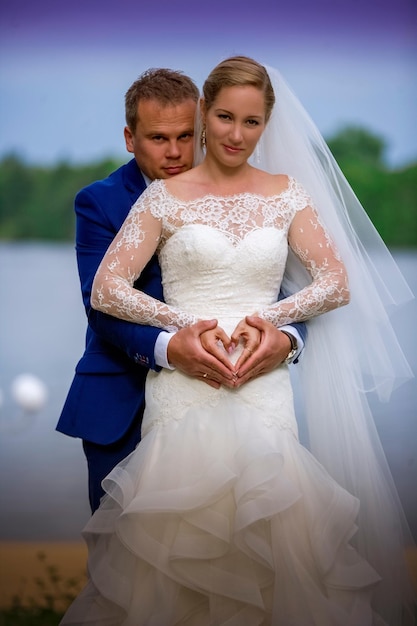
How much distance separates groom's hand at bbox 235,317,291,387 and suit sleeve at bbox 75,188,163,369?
0.25m

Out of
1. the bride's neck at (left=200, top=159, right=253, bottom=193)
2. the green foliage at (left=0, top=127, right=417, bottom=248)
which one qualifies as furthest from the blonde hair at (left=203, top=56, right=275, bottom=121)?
the green foliage at (left=0, top=127, right=417, bottom=248)

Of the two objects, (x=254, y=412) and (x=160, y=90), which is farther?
(x=160, y=90)

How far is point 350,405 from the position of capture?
9.40ft

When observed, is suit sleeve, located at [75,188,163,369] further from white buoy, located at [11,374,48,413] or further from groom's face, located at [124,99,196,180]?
white buoy, located at [11,374,48,413]

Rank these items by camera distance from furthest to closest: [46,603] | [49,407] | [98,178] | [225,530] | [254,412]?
1. [98,178]
2. [49,407]
3. [46,603]
4. [254,412]
5. [225,530]

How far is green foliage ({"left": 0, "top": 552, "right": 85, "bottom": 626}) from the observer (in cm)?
341

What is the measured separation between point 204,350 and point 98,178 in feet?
14.1

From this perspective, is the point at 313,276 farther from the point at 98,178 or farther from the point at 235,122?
the point at 98,178

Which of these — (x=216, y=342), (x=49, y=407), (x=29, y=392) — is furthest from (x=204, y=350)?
(x=49, y=407)

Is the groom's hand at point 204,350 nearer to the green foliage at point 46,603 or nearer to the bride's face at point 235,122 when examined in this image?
the bride's face at point 235,122

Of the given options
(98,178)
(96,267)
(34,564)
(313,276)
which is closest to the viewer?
(313,276)

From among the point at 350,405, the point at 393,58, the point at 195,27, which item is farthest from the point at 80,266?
the point at 393,58

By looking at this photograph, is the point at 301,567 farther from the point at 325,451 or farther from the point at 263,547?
the point at 325,451

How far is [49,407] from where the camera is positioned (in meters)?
6.23
